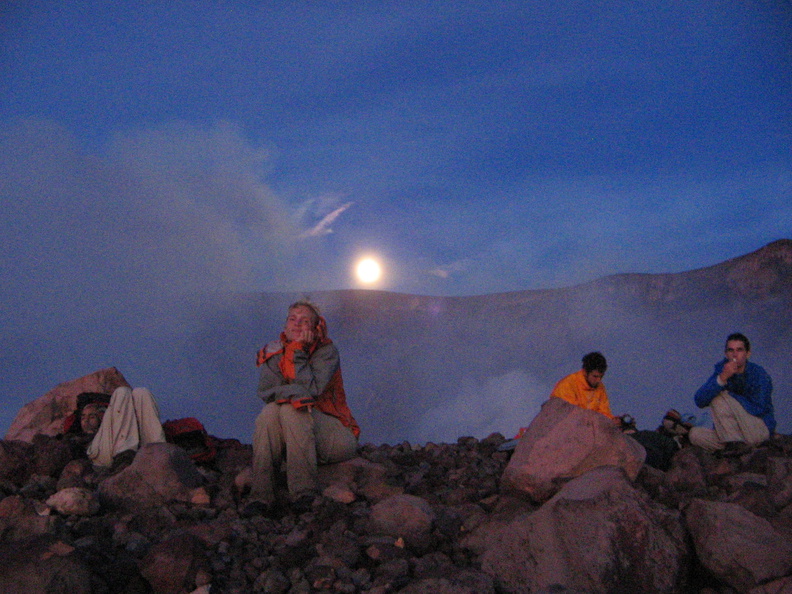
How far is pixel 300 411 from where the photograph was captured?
4.77 meters

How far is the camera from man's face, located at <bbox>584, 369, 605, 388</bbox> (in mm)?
6523

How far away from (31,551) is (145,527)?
123cm

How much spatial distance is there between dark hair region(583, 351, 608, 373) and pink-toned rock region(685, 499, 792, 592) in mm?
3258

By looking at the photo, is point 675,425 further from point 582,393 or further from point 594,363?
point 594,363

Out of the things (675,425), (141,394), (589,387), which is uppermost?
(141,394)

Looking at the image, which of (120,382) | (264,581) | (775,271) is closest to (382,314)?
(775,271)

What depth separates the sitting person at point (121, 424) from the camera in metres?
5.68

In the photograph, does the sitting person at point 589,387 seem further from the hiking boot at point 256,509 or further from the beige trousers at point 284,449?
the hiking boot at point 256,509

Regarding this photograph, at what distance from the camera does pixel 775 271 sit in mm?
27594

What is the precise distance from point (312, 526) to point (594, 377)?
11.7 feet

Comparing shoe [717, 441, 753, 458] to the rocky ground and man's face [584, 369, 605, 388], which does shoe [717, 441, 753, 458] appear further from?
man's face [584, 369, 605, 388]

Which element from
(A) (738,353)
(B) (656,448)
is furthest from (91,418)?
(A) (738,353)

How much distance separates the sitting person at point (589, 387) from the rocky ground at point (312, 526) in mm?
1039

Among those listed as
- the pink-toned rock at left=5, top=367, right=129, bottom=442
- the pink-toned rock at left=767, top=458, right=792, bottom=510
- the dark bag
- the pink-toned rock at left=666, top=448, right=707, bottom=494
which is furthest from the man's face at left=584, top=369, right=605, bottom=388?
the pink-toned rock at left=5, top=367, right=129, bottom=442
